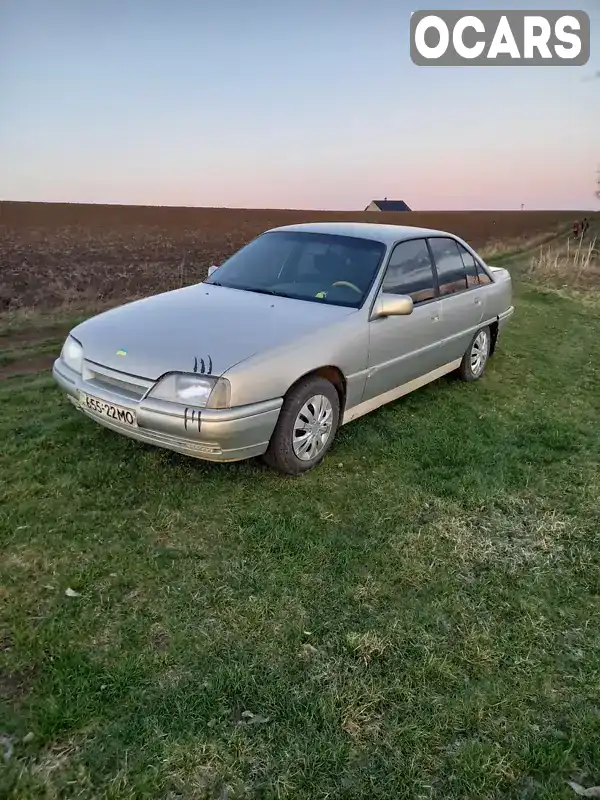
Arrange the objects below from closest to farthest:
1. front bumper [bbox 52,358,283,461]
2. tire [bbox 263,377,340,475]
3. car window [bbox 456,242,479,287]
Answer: front bumper [bbox 52,358,283,461], tire [bbox 263,377,340,475], car window [bbox 456,242,479,287]

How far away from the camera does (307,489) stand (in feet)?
12.3

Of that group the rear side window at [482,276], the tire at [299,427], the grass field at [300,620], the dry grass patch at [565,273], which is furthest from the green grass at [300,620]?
the dry grass patch at [565,273]

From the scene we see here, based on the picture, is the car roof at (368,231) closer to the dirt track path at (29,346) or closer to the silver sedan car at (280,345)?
the silver sedan car at (280,345)

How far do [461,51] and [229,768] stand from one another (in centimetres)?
994

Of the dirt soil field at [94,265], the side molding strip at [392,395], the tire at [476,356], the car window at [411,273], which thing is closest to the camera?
the side molding strip at [392,395]

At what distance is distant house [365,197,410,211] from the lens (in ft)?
236

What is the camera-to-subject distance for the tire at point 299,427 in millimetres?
3676

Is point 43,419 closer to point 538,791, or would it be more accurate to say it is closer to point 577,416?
point 538,791

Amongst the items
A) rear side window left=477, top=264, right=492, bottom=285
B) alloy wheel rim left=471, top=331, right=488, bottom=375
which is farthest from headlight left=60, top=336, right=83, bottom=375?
rear side window left=477, top=264, right=492, bottom=285

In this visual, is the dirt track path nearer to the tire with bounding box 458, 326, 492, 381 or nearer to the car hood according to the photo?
the car hood

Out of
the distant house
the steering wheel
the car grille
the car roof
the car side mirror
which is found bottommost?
the car grille

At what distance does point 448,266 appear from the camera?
5.41 m

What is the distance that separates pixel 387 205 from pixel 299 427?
242ft

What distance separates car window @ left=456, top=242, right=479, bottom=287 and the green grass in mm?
1955
